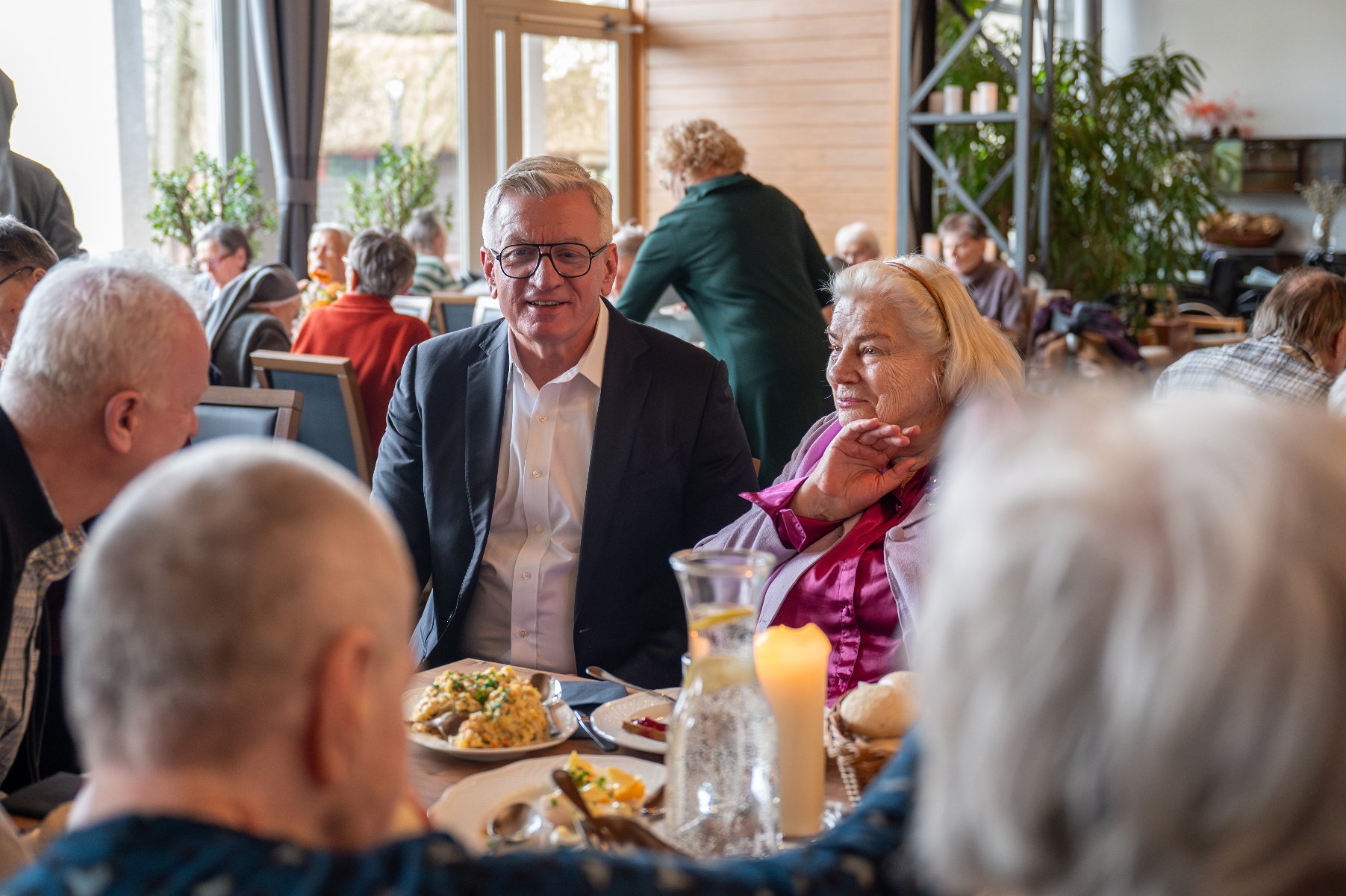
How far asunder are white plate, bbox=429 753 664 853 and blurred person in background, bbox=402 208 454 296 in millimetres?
5324

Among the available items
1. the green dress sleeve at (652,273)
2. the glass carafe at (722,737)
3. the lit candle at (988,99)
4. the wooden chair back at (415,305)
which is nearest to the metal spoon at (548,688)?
the glass carafe at (722,737)

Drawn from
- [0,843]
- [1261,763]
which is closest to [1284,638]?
[1261,763]

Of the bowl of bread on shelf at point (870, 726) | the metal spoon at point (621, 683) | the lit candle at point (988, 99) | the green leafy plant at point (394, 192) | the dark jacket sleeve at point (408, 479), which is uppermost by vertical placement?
the lit candle at point (988, 99)

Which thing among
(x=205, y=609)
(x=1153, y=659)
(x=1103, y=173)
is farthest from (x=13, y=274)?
(x=1103, y=173)

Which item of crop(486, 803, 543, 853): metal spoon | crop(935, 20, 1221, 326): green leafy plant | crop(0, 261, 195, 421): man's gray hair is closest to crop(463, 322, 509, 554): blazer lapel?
crop(0, 261, 195, 421): man's gray hair

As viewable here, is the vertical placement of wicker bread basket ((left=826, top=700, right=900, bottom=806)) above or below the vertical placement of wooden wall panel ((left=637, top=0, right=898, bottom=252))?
below

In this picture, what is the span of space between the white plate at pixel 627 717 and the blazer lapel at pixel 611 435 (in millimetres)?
562

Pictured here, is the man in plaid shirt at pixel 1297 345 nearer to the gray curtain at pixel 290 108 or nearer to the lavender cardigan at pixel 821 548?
the lavender cardigan at pixel 821 548

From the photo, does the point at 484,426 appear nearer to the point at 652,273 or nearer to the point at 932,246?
the point at 652,273

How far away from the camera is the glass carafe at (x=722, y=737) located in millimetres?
1155

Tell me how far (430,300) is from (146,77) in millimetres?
2644

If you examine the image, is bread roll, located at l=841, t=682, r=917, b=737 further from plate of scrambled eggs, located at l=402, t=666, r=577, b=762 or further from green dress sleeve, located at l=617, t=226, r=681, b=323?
green dress sleeve, located at l=617, t=226, r=681, b=323

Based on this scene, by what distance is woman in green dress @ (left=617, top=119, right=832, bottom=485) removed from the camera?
161 inches

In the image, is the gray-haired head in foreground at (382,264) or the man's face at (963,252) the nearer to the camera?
the gray-haired head in foreground at (382,264)
